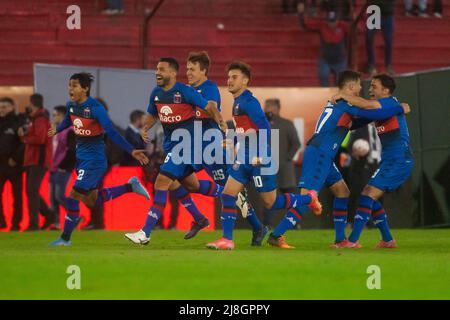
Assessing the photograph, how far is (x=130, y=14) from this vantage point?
25.6 meters

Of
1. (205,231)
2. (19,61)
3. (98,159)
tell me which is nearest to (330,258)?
(98,159)

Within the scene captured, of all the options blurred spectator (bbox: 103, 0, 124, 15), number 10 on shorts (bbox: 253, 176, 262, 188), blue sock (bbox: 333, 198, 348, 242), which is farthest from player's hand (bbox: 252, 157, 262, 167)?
blurred spectator (bbox: 103, 0, 124, 15)

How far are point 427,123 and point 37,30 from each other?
821 centimetres

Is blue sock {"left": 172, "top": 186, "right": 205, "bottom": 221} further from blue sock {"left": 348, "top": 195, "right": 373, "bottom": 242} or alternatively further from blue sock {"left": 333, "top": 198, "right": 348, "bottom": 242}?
blue sock {"left": 348, "top": 195, "right": 373, "bottom": 242}

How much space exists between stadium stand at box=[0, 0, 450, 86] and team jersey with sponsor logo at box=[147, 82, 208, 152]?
28.7 feet

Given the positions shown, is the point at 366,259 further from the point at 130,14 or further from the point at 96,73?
the point at 130,14

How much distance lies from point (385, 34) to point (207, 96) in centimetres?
933

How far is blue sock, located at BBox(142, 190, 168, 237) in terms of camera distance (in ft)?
48.8

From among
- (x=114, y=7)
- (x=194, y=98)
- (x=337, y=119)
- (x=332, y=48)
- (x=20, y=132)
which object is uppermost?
(x=114, y=7)

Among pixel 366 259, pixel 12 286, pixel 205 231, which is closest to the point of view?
pixel 12 286

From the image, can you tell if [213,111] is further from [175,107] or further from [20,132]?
[20,132]

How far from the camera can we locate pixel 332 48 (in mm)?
24016

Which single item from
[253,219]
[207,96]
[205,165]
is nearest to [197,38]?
[205,165]

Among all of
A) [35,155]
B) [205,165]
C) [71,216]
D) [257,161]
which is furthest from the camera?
[35,155]
